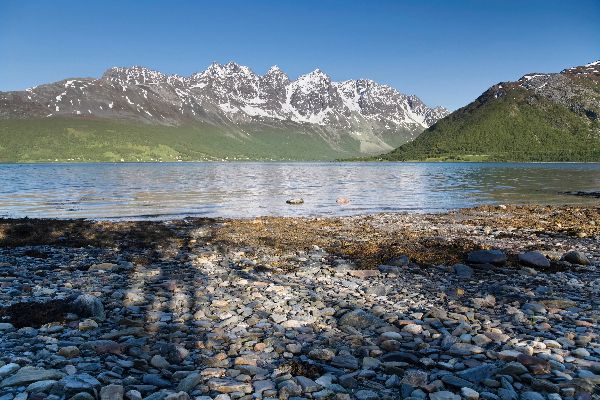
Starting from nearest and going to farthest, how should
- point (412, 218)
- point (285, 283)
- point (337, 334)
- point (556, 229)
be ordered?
point (337, 334)
point (285, 283)
point (556, 229)
point (412, 218)

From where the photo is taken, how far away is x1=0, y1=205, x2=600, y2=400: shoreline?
7.10 meters

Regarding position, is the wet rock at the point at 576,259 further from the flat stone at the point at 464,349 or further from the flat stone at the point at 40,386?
the flat stone at the point at 40,386

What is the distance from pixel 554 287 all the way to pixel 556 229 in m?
15.9

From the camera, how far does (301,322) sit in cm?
1029

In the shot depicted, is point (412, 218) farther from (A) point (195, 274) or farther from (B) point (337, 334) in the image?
(B) point (337, 334)

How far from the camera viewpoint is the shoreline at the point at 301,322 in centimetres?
710

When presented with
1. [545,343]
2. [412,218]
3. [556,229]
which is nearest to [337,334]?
[545,343]

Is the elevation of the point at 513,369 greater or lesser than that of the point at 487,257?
greater

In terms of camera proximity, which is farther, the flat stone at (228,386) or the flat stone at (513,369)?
the flat stone at (513,369)

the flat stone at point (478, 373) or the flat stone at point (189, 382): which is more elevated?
the flat stone at point (189, 382)

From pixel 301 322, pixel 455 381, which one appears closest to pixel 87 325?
pixel 301 322

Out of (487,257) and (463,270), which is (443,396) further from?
(487,257)

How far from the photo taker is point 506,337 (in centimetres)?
912

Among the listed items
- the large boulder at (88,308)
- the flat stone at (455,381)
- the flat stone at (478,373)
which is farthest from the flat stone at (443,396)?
the large boulder at (88,308)
